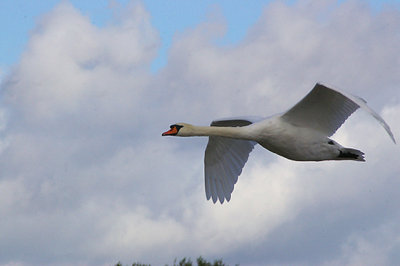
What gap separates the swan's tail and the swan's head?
288 cm

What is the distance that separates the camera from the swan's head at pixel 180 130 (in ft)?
45.2

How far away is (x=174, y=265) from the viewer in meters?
12.0

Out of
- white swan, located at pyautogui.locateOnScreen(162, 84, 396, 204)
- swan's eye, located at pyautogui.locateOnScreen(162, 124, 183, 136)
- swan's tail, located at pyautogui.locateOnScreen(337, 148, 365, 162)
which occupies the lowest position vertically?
swan's tail, located at pyautogui.locateOnScreen(337, 148, 365, 162)

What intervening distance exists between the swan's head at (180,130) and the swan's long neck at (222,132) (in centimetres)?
2

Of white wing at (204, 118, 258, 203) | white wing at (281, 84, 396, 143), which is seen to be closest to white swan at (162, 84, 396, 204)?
white wing at (281, 84, 396, 143)

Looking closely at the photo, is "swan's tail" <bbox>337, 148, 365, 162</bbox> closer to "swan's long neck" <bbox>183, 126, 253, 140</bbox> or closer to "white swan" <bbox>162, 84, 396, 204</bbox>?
"white swan" <bbox>162, 84, 396, 204</bbox>

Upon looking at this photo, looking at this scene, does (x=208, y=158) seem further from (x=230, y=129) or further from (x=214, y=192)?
(x=230, y=129)

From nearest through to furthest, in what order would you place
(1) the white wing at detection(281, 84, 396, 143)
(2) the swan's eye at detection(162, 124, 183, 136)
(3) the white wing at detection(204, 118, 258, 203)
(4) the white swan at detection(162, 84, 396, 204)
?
(1) the white wing at detection(281, 84, 396, 143) < (4) the white swan at detection(162, 84, 396, 204) < (2) the swan's eye at detection(162, 124, 183, 136) < (3) the white wing at detection(204, 118, 258, 203)

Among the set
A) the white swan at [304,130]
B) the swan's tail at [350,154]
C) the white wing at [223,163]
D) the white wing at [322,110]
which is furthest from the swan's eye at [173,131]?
the swan's tail at [350,154]

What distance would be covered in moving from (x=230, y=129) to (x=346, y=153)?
2.26 metres

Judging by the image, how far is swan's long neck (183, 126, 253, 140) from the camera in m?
13.3

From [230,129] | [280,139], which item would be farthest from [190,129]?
[280,139]

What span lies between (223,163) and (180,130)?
8.78ft

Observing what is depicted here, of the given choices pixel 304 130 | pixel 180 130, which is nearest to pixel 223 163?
pixel 180 130
